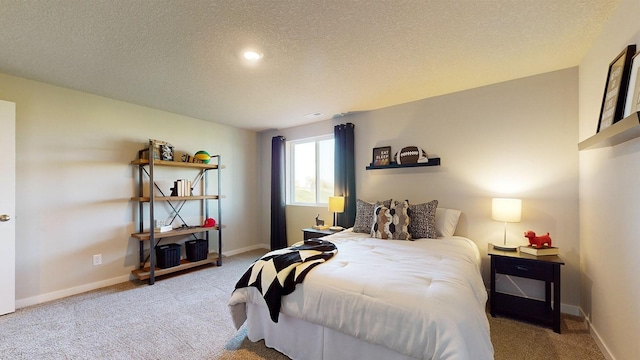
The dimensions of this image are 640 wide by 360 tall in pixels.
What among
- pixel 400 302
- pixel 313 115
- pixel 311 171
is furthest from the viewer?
pixel 311 171

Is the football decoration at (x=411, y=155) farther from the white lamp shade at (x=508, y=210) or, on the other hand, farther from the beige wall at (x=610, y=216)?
the beige wall at (x=610, y=216)

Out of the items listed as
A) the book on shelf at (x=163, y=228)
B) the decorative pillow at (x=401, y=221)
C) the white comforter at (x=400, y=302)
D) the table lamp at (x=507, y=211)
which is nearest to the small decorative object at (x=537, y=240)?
the table lamp at (x=507, y=211)

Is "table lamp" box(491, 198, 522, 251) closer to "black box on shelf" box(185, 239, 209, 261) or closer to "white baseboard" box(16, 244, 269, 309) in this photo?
"black box on shelf" box(185, 239, 209, 261)

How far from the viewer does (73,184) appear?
9.67 ft

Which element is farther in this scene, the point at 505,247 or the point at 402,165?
A: the point at 402,165

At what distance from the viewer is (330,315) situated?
151cm

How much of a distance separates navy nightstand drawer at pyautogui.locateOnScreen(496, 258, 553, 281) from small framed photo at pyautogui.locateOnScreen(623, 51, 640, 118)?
1342mm

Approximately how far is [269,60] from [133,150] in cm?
247

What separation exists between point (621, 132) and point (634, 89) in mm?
290

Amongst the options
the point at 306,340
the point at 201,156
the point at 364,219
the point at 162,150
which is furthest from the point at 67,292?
the point at 364,219

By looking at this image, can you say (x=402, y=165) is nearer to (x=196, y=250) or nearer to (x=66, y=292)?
(x=196, y=250)

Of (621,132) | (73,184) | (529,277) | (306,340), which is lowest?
(306,340)

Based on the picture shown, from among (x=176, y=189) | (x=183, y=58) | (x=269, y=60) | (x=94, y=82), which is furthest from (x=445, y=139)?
(x=94, y=82)

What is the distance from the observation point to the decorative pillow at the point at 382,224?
9.01 feet
